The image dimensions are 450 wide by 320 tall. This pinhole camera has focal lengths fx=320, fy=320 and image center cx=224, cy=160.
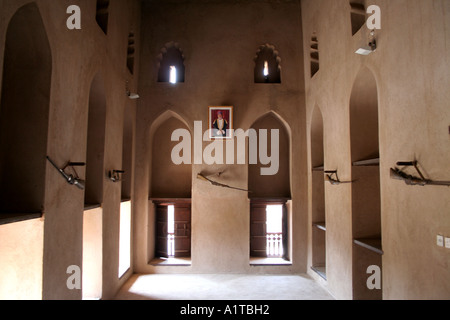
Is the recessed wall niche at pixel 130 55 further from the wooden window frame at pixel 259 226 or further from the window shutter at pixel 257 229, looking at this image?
the window shutter at pixel 257 229

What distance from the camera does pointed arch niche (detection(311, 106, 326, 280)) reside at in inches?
337

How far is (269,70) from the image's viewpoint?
9883mm

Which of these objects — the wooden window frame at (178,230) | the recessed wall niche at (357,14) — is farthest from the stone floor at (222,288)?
the recessed wall niche at (357,14)

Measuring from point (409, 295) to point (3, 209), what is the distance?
5.36 metres

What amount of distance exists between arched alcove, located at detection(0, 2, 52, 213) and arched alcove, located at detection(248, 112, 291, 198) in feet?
21.4

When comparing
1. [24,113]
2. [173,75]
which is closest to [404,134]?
[24,113]

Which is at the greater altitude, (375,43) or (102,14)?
(102,14)

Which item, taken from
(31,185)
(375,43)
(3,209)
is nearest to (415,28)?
(375,43)

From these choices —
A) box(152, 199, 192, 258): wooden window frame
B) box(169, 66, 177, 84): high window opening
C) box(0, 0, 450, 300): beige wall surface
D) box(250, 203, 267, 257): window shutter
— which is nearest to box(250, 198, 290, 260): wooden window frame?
box(250, 203, 267, 257): window shutter

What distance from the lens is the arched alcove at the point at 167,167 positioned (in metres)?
9.74

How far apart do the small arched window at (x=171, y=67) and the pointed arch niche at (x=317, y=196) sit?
4.26m

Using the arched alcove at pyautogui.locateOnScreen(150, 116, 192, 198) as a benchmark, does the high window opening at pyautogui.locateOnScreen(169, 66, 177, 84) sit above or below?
above

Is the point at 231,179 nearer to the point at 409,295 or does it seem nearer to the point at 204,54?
the point at 204,54

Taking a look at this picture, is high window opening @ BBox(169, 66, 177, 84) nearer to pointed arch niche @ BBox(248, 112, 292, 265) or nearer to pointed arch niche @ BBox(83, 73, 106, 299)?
pointed arch niche @ BBox(248, 112, 292, 265)
